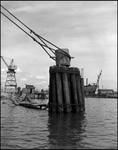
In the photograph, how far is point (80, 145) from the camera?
419 inches

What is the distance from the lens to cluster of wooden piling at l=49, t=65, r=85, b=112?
22.7 m

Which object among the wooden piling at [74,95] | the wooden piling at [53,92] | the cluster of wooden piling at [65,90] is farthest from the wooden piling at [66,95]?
the wooden piling at [53,92]

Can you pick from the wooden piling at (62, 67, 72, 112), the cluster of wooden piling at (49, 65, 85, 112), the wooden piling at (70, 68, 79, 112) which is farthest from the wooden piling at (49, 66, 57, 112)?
the wooden piling at (70, 68, 79, 112)

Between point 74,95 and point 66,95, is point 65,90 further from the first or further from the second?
point 74,95

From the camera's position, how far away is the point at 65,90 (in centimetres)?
2264

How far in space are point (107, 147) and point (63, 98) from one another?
13058 mm

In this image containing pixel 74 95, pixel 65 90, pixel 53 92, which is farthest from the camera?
pixel 74 95

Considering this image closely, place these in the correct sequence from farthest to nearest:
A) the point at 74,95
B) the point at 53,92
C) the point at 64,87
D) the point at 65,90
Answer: the point at 74,95
the point at 53,92
the point at 64,87
the point at 65,90

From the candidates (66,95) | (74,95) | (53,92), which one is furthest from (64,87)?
(74,95)

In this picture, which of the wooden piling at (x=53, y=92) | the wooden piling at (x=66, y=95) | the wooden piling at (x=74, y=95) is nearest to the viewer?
the wooden piling at (x=66, y=95)

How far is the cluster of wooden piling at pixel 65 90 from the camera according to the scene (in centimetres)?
2273

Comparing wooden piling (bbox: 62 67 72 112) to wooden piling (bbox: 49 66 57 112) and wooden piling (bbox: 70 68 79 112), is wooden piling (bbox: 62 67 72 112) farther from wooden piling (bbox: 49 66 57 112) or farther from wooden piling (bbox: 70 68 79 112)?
wooden piling (bbox: 49 66 57 112)

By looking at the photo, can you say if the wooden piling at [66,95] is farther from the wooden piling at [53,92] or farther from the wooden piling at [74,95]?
the wooden piling at [53,92]

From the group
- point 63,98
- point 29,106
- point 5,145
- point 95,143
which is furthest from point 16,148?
point 29,106
